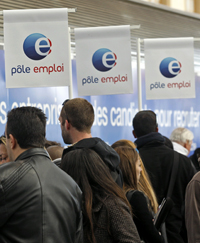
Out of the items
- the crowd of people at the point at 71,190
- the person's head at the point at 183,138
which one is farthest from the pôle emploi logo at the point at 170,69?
the crowd of people at the point at 71,190

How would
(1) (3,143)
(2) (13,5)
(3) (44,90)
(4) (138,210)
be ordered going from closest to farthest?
(4) (138,210) < (1) (3,143) < (2) (13,5) < (3) (44,90)

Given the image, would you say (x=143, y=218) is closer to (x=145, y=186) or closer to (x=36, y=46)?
(x=145, y=186)

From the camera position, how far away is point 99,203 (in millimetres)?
1979

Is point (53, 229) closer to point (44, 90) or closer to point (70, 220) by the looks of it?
point (70, 220)

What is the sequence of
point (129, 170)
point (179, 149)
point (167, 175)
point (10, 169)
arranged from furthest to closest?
1. point (179, 149)
2. point (167, 175)
3. point (129, 170)
4. point (10, 169)

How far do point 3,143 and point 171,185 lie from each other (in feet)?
4.93

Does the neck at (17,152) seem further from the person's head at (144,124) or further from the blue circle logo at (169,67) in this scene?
the blue circle logo at (169,67)

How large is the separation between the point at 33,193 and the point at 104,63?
9.11 feet

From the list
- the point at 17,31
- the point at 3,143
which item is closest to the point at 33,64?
the point at 17,31

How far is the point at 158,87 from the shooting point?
16.0ft

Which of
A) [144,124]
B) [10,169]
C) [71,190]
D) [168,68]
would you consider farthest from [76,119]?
[168,68]

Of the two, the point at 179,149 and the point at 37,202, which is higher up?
the point at 37,202

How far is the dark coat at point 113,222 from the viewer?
1.92 meters

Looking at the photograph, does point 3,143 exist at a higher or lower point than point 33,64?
lower
